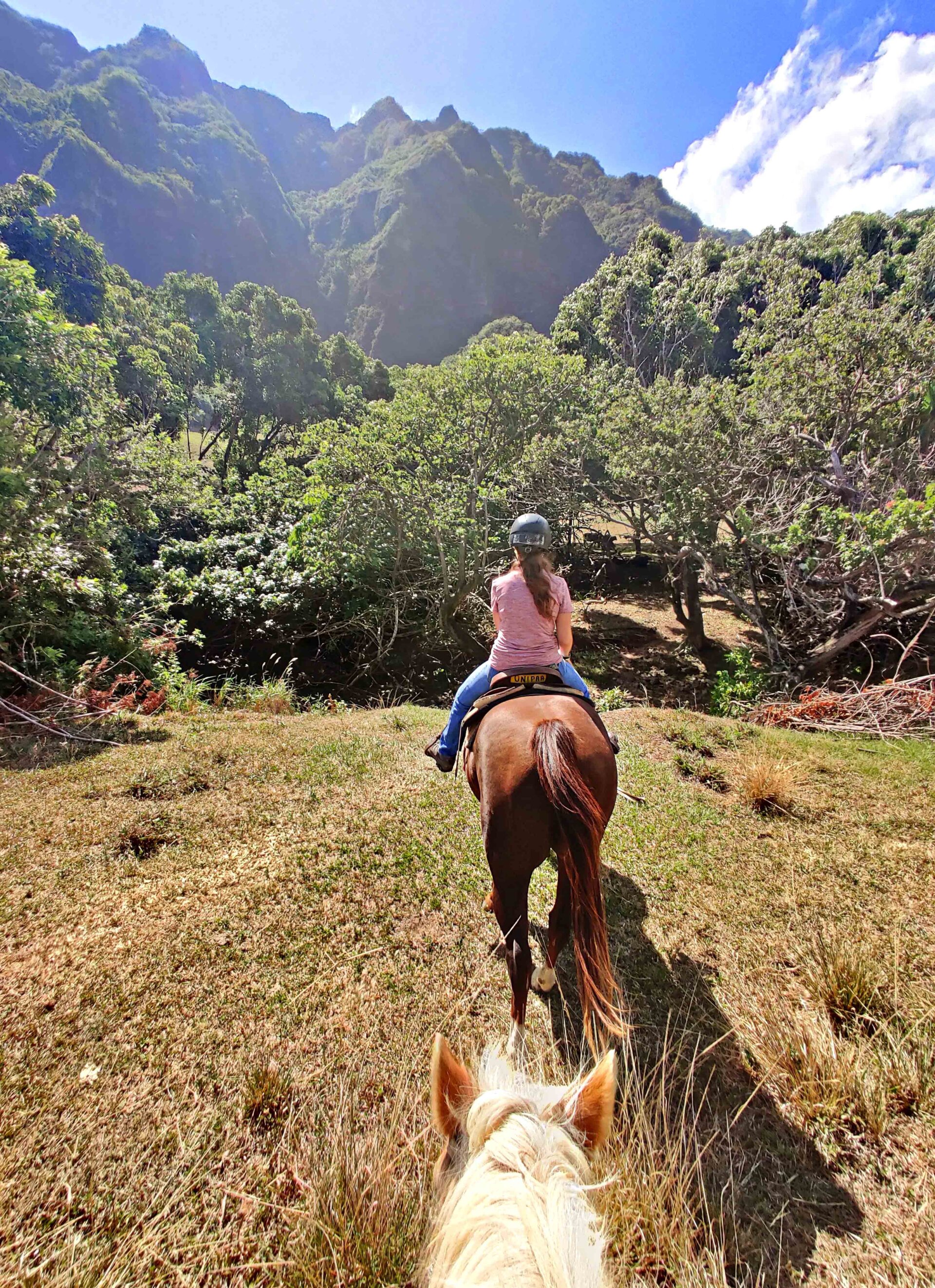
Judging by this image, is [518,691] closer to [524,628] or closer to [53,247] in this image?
[524,628]

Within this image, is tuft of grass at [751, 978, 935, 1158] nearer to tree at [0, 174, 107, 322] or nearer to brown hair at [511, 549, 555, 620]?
brown hair at [511, 549, 555, 620]

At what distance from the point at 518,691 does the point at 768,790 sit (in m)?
2.67

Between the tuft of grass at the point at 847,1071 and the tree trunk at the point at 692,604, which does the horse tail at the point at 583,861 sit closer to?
the tuft of grass at the point at 847,1071

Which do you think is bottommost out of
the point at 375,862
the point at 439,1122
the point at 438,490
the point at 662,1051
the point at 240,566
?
the point at 662,1051

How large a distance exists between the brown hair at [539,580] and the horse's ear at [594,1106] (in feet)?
7.01

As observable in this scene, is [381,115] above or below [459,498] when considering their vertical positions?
above

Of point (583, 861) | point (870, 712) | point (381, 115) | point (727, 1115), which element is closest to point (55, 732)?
point (583, 861)

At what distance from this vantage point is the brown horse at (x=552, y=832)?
184 cm

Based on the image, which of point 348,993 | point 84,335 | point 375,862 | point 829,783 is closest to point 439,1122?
point 348,993

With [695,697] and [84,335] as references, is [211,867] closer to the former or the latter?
[84,335]

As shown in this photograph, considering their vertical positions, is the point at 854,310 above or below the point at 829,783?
above

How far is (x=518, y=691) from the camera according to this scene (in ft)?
9.10

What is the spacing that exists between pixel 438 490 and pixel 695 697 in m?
5.89

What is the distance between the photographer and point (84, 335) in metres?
6.11
